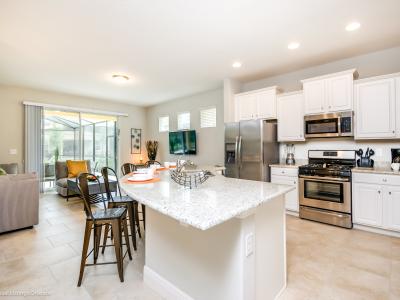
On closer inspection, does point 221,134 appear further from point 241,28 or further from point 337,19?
point 337,19

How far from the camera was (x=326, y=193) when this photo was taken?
3447 mm

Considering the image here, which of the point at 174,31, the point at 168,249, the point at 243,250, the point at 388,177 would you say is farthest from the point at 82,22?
the point at 388,177

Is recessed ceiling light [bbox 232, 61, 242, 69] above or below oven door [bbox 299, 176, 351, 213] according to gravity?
above

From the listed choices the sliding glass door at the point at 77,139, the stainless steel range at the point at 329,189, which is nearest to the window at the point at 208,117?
the stainless steel range at the point at 329,189

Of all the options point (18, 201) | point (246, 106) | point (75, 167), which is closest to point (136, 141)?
point (75, 167)

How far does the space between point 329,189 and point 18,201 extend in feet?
15.6

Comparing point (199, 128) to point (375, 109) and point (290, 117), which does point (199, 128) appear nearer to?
point (290, 117)

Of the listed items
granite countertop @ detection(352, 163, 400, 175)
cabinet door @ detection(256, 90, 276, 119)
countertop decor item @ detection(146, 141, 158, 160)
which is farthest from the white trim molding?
granite countertop @ detection(352, 163, 400, 175)

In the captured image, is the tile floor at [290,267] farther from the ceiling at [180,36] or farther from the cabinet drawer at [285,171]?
the ceiling at [180,36]

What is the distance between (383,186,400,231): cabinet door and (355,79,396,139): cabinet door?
81cm

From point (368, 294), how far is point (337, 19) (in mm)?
2912

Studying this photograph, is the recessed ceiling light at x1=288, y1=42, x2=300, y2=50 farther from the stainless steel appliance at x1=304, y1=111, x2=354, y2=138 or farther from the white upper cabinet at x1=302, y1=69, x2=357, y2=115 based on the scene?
the stainless steel appliance at x1=304, y1=111, x2=354, y2=138

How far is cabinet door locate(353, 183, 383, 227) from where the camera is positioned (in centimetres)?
302

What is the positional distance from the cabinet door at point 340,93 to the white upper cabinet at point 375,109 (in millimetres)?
96
